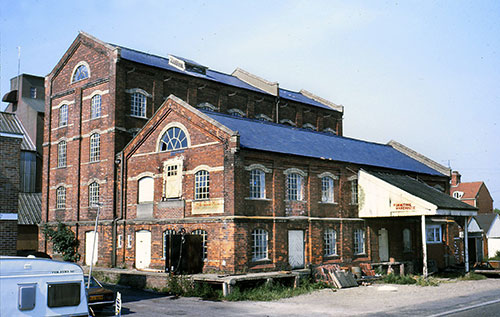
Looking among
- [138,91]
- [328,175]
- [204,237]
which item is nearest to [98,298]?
[204,237]

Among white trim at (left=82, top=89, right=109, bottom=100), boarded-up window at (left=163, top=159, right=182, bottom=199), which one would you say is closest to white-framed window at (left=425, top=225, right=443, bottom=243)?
boarded-up window at (left=163, top=159, right=182, bottom=199)

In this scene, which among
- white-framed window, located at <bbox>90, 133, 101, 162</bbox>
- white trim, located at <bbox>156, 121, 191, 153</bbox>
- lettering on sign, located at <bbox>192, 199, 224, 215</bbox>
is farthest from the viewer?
white-framed window, located at <bbox>90, 133, 101, 162</bbox>

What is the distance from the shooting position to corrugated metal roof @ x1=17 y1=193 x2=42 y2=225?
37.0m

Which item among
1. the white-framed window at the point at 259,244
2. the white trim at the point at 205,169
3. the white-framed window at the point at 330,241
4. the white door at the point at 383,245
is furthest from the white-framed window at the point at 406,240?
the white trim at the point at 205,169

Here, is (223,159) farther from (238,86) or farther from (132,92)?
(238,86)

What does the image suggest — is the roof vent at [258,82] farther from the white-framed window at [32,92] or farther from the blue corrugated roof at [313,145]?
the white-framed window at [32,92]

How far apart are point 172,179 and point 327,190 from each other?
887 cm

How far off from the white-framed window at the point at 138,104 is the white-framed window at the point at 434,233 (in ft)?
66.8

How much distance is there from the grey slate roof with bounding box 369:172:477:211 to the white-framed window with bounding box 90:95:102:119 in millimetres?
17406

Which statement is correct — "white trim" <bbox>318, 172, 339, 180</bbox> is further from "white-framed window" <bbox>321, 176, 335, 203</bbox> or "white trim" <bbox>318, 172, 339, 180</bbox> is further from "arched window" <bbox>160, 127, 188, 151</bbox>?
"arched window" <bbox>160, 127, 188, 151</bbox>

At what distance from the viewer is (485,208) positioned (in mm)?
68750

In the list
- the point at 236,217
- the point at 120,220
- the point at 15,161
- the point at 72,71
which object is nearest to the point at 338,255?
the point at 236,217

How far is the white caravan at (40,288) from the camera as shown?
10.0m

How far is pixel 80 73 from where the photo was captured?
34125 mm
